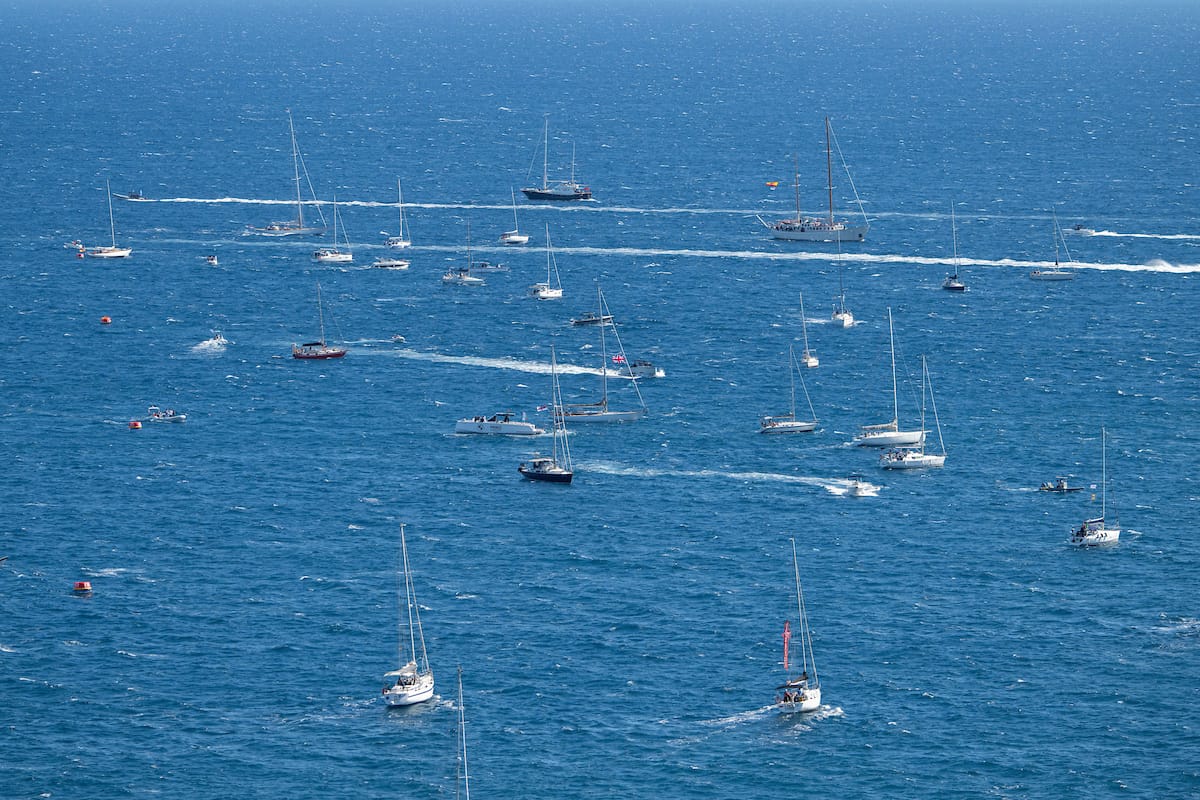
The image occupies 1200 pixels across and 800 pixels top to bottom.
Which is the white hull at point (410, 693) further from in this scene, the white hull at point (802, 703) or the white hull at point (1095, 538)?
the white hull at point (1095, 538)

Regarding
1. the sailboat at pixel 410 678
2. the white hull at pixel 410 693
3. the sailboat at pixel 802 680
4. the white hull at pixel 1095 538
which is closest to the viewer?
the sailboat at pixel 802 680

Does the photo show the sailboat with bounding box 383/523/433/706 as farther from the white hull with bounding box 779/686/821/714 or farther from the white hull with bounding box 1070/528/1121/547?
the white hull with bounding box 1070/528/1121/547

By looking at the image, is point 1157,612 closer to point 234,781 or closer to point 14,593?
point 234,781

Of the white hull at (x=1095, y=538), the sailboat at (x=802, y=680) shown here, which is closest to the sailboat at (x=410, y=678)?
the sailboat at (x=802, y=680)

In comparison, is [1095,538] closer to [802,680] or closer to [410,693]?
[802,680]

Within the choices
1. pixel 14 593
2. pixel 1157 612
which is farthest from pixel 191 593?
pixel 1157 612

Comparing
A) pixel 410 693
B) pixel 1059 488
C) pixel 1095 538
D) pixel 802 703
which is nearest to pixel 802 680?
pixel 802 703

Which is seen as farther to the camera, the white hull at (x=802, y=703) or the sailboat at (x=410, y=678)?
the sailboat at (x=410, y=678)

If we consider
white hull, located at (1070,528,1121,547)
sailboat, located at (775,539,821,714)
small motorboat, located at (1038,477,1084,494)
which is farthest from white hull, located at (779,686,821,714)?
small motorboat, located at (1038,477,1084,494)

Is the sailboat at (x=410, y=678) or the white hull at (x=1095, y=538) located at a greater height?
the white hull at (x=1095, y=538)
